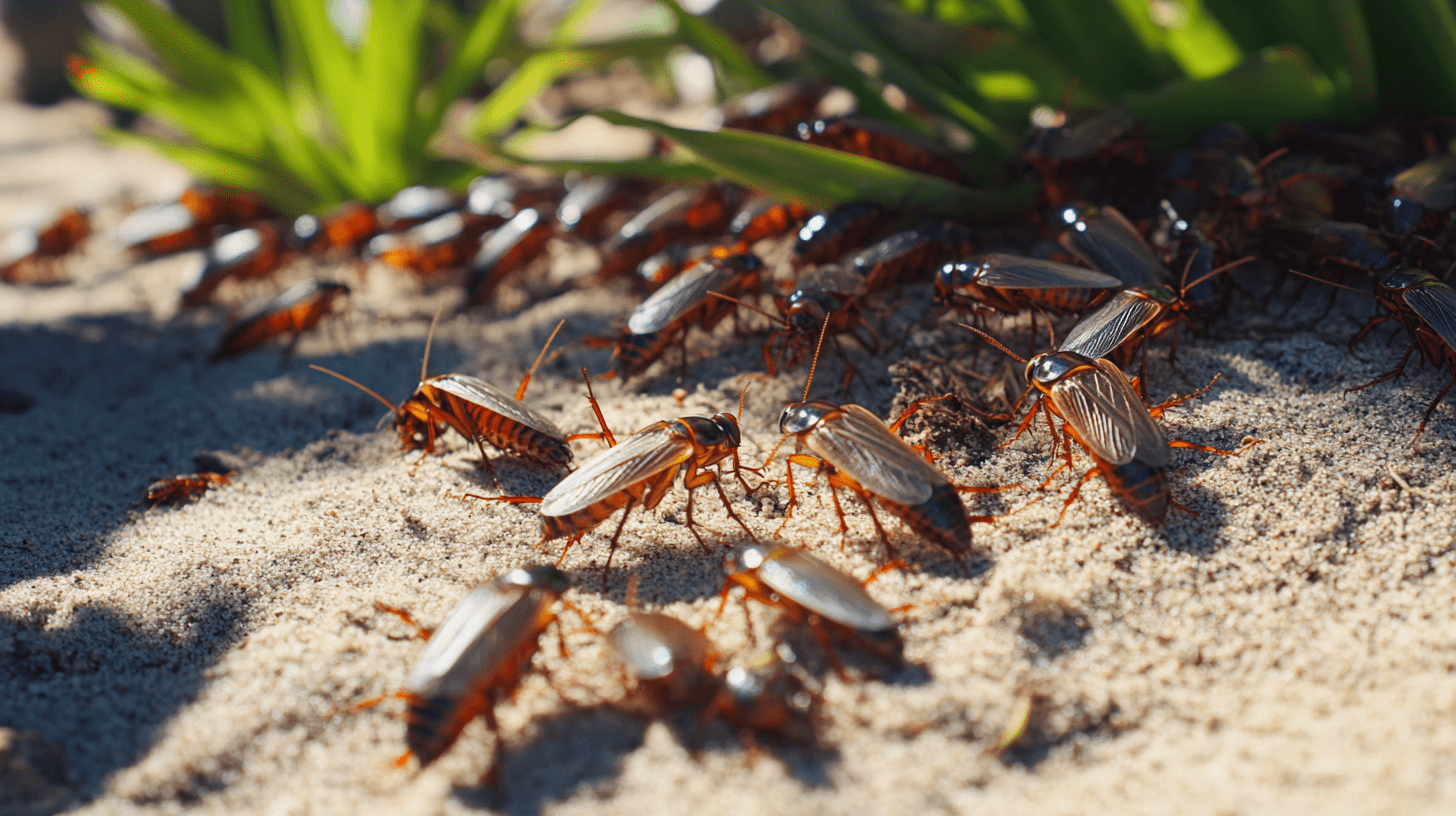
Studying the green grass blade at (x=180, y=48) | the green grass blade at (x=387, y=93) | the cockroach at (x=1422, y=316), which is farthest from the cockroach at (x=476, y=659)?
the green grass blade at (x=180, y=48)

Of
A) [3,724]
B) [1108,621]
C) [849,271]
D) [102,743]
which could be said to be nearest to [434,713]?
[102,743]

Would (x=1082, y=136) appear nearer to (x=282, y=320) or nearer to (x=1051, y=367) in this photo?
(x=1051, y=367)

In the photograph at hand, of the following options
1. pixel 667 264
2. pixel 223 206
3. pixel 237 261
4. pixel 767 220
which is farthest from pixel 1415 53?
pixel 223 206

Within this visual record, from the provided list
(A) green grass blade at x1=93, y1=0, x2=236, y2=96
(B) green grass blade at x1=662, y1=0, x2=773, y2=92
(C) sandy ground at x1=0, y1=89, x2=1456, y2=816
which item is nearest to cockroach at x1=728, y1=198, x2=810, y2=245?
(B) green grass blade at x1=662, y1=0, x2=773, y2=92

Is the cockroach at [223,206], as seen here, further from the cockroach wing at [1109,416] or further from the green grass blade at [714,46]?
the cockroach wing at [1109,416]

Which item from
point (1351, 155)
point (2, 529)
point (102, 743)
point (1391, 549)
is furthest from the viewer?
point (1351, 155)

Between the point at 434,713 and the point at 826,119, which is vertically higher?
the point at 826,119

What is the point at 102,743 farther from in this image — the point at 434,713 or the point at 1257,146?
the point at 1257,146
